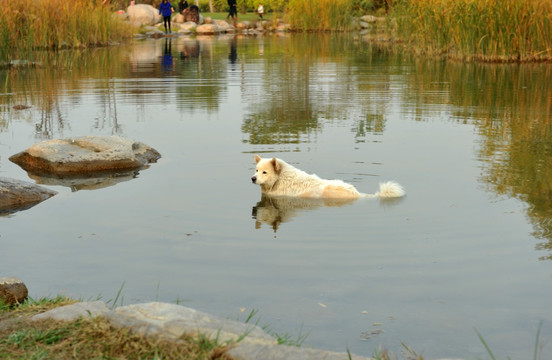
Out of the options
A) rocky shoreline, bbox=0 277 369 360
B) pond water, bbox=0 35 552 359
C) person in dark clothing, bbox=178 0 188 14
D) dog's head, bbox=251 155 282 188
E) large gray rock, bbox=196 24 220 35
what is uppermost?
person in dark clothing, bbox=178 0 188 14

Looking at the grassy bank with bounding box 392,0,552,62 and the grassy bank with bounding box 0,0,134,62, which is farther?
the grassy bank with bounding box 0,0,134,62

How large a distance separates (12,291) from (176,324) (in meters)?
1.91

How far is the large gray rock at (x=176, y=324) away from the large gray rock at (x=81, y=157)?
7.24 metres

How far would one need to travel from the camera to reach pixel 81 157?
12.2 meters

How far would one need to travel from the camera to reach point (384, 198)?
9891 mm

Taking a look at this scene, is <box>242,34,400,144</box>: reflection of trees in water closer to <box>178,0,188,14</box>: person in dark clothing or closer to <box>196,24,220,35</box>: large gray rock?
<box>196,24,220,35</box>: large gray rock

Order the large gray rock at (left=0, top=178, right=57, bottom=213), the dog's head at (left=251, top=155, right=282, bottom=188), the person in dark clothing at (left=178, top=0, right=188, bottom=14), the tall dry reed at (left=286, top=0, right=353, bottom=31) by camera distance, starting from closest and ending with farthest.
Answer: the large gray rock at (left=0, top=178, right=57, bottom=213), the dog's head at (left=251, top=155, right=282, bottom=188), the tall dry reed at (left=286, top=0, right=353, bottom=31), the person in dark clothing at (left=178, top=0, right=188, bottom=14)

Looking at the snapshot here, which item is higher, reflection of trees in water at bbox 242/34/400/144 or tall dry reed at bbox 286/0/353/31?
tall dry reed at bbox 286/0/353/31

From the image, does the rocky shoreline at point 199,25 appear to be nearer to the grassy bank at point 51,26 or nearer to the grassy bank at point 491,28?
the grassy bank at point 51,26

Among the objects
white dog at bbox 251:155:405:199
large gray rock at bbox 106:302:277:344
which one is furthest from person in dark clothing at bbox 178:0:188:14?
large gray rock at bbox 106:302:277:344

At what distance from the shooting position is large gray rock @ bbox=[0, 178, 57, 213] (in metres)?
9.99

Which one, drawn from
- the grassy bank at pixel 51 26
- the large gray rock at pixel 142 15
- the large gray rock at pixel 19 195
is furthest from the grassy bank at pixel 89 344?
the large gray rock at pixel 142 15

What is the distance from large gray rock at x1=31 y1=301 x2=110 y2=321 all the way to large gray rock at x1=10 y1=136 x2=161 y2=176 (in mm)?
6918

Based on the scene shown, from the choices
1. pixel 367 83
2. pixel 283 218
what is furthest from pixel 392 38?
pixel 283 218
